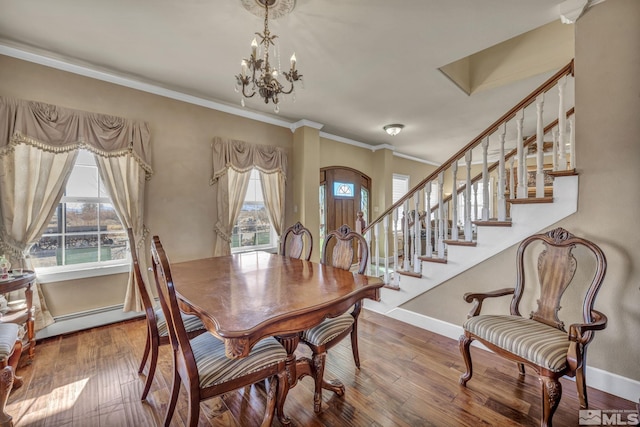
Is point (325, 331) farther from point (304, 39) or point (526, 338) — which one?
point (304, 39)

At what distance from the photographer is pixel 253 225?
420 cm

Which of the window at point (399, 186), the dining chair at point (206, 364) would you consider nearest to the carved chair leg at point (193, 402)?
the dining chair at point (206, 364)

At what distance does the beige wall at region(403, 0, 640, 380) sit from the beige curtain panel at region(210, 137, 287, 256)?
11.3 feet

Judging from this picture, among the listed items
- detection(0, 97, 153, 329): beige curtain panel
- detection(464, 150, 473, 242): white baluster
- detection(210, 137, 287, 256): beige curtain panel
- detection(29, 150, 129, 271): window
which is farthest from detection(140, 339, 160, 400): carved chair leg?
detection(464, 150, 473, 242): white baluster

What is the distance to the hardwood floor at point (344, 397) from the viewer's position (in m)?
1.60

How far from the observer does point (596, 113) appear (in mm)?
1840

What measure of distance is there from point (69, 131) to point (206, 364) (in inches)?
111

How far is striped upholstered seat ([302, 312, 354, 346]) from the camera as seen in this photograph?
167cm

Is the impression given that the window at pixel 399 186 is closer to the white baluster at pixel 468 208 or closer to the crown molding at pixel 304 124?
the crown molding at pixel 304 124

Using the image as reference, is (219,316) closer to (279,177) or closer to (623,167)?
(623,167)

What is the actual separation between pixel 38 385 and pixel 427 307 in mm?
3307

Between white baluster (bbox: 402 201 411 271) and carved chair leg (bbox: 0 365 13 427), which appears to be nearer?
carved chair leg (bbox: 0 365 13 427)

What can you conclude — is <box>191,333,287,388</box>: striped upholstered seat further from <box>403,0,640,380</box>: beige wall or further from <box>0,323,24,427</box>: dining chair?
<box>403,0,640,380</box>: beige wall

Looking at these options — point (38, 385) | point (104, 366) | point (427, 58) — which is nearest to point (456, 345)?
point (427, 58)
